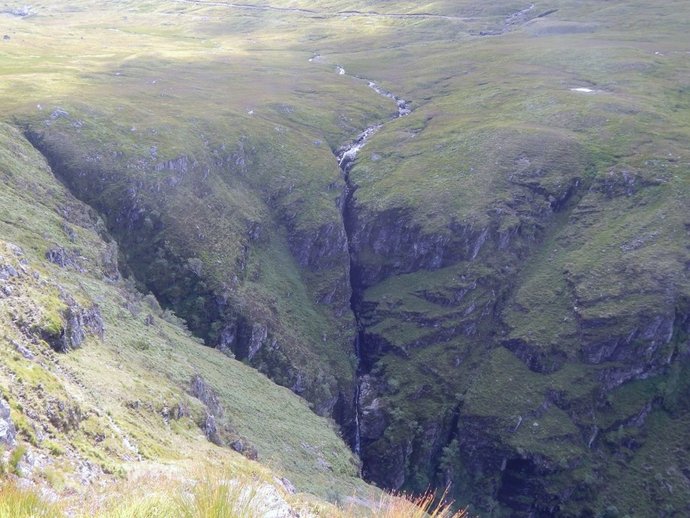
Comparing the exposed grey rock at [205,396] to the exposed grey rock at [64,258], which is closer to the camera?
the exposed grey rock at [205,396]

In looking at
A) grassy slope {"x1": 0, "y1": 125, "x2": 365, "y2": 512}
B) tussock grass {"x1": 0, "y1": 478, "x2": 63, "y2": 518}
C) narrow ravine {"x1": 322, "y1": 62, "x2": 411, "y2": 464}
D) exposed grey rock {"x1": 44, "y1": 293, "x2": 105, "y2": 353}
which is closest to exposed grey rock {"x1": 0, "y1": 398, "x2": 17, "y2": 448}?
grassy slope {"x1": 0, "y1": 125, "x2": 365, "y2": 512}

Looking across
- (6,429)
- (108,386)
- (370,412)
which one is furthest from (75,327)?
(370,412)

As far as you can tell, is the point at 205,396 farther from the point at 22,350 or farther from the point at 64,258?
the point at 22,350

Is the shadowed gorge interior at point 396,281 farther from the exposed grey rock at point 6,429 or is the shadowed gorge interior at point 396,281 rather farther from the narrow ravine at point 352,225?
the exposed grey rock at point 6,429

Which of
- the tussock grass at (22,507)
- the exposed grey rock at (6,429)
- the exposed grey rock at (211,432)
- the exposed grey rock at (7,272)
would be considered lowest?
the exposed grey rock at (211,432)

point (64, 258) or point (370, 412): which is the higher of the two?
point (64, 258)

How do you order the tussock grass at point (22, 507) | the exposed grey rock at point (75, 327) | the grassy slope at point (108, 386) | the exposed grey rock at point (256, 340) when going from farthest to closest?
the exposed grey rock at point (256, 340) → the exposed grey rock at point (75, 327) → the grassy slope at point (108, 386) → the tussock grass at point (22, 507)

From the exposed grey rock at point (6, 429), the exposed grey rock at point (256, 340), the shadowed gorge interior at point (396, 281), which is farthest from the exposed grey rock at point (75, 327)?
the exposed grey rock at point (256, 340)

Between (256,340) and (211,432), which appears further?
(256,340)

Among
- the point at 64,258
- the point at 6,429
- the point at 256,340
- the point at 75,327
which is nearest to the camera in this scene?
the point at 6,429

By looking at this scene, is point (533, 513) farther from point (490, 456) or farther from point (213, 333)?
point (213, 333)

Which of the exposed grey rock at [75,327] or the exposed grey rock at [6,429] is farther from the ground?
the exposed grey rock at [6,429]
